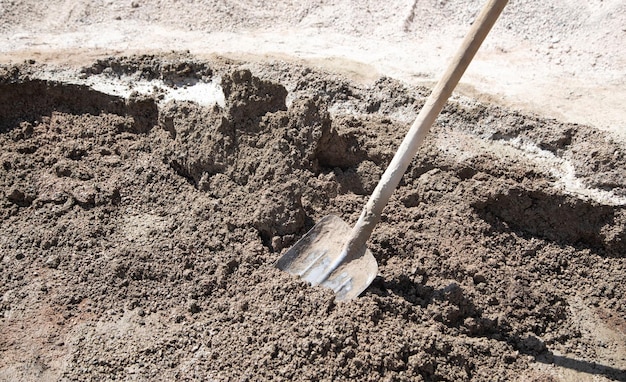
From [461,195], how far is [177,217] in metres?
Answer: 1.83

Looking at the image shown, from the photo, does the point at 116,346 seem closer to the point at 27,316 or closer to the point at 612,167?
the point at 27,316

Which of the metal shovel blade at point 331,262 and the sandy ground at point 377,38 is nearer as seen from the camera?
the metal shovel blade at point 331,262

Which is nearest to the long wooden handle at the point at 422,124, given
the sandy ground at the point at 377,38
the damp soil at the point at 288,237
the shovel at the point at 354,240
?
the shovel at the point at 354,240

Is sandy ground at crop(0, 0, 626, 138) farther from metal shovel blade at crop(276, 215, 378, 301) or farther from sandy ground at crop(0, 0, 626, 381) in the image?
metal shovel blade at crop(276, 215, 378, 301)

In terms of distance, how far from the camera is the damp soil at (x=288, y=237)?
3451 millimetres

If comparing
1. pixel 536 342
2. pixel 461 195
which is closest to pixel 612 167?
pixel 461 195

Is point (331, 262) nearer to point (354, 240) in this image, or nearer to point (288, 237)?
point (354, 240)

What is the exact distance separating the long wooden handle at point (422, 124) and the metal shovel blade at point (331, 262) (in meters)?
0.07

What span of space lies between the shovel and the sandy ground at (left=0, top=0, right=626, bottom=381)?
0.40 feet

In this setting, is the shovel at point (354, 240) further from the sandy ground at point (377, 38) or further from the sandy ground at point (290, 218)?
the sandy ground at point (377, 38)

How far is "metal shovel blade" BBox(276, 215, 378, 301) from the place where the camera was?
3.63 metres

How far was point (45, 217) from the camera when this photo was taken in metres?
4.20

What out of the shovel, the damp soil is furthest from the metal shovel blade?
the damp soil

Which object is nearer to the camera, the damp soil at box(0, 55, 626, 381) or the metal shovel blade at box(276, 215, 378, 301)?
the damp soil at box(0, 55, 626, 381)
